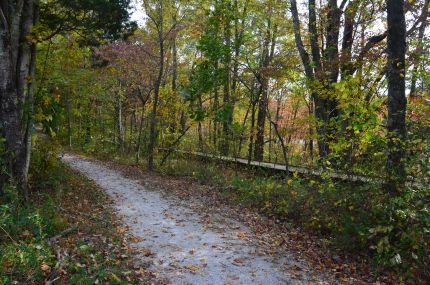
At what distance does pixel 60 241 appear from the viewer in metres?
5.07

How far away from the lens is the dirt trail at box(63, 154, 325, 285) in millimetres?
4789

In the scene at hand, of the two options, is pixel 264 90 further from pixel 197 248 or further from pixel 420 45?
pixel 197 248

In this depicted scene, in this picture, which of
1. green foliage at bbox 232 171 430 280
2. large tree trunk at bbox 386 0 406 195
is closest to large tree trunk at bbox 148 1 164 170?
green foliage at bbox 232 171 430 280

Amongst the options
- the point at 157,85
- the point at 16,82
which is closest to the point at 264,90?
the point at 157,85

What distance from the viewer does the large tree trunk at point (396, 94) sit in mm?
5266

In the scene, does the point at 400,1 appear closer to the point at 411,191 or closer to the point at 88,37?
the point at 411,191

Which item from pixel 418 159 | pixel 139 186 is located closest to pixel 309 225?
pixel 418 159

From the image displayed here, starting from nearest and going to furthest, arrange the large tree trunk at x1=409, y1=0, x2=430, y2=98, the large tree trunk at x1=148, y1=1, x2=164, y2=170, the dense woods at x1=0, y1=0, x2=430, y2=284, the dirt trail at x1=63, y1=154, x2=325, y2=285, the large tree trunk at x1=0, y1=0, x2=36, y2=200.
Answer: the dirt trail at x1=63, y1=154, x2=325, y2=285, the dense woods at x1=0, y1=0, x2=430, y2=284, the large tree trunk at x1=0, y1=0, x2=36, y2=200, the large tree trunk at x1=409, y1=0, x2=430, y2=98, the large tree trunk at x1=148, y1=1, x2=164, y2=170

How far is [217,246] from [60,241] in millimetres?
2466

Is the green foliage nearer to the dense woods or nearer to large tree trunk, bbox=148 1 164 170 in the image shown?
the dense woods

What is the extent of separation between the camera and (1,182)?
6.45 m

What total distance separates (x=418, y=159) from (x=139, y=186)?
7917 millimetres

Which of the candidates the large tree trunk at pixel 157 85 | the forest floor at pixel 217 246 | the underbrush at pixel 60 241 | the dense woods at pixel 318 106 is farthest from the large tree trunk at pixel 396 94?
the large tree trunk at pixel 157 85

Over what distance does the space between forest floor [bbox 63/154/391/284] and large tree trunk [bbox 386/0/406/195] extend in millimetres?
1538
